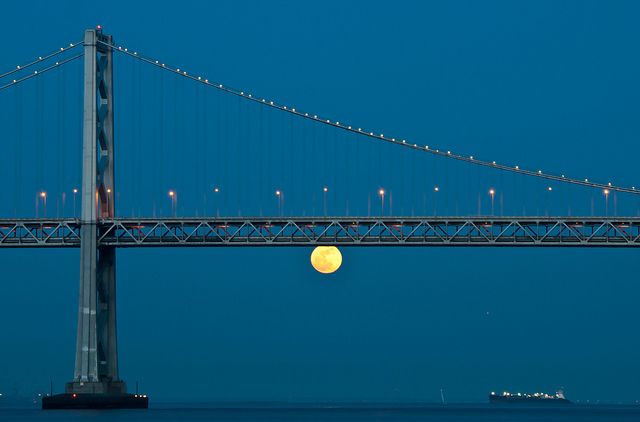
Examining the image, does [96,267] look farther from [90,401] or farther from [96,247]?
[90,401]

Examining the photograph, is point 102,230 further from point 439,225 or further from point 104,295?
point 439,225

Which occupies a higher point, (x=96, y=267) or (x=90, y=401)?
(x=96, y=267)

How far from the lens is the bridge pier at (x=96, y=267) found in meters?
70.6

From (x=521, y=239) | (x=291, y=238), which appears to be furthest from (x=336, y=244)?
(x=521, y=239)

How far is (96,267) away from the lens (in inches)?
2808

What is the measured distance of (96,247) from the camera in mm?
71812

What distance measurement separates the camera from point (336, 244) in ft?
235

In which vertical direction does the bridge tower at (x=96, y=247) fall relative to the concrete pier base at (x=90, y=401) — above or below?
above

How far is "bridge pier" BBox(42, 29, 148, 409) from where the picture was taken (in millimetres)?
70625

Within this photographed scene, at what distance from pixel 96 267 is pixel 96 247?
3.76ft

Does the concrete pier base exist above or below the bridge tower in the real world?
below

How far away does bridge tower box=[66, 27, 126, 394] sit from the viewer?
232ft

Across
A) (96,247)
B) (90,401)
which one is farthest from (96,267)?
(90,401)

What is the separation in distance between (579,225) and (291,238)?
1525cm
